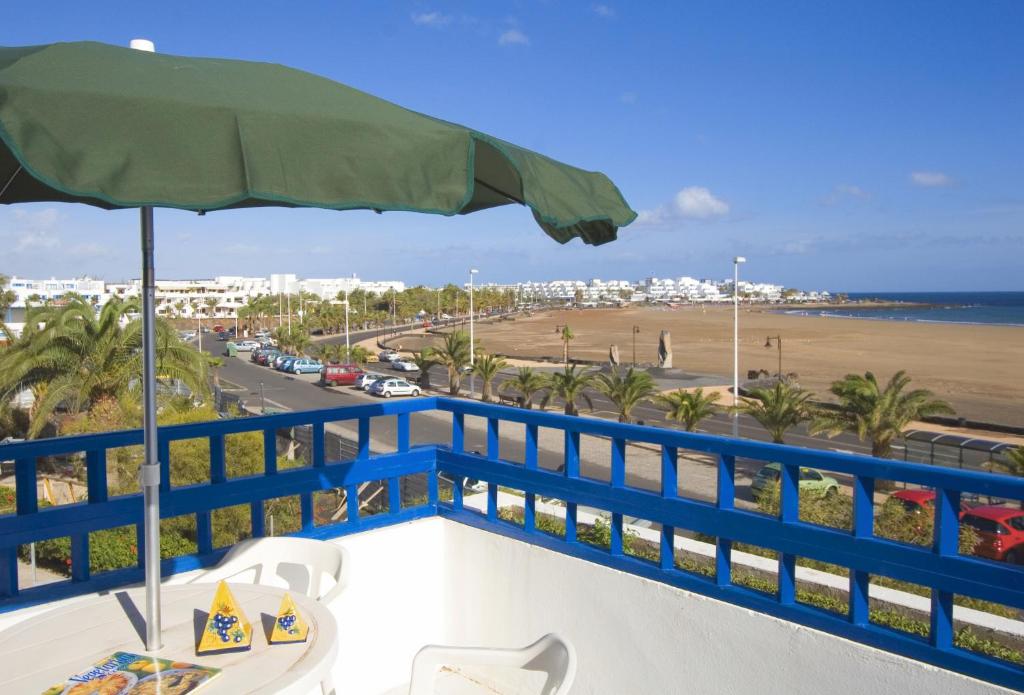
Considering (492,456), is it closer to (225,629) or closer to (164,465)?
(164,465)

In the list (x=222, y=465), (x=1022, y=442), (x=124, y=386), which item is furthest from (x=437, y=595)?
(x=1022, y=442)

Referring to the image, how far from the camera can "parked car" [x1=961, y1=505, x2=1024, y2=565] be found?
11352 millimetres

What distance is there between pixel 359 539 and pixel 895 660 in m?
2.32

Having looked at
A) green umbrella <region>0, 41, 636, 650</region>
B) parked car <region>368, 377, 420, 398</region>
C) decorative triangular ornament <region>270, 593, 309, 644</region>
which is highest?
green umbrella <region>0, 41, 636, 650</region>

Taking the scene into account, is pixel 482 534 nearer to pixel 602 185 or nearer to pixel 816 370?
pixel 602 185

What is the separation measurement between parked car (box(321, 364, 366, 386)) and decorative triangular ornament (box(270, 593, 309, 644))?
40444 millimetres

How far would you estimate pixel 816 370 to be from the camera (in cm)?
4712

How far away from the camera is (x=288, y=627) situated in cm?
216

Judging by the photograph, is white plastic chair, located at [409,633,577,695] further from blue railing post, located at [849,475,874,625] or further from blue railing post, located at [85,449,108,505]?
blue railing post, located at [85,449,108,505]

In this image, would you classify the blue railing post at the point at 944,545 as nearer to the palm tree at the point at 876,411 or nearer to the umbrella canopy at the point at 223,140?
the umbrella canopy at the point at 223,140

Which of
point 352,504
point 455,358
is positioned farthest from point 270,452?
point 455,358

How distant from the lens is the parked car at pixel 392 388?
37.0 metres

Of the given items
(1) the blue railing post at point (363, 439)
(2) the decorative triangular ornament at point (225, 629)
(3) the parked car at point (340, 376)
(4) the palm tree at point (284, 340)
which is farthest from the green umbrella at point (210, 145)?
(4) the palm tree at point (284, 340)

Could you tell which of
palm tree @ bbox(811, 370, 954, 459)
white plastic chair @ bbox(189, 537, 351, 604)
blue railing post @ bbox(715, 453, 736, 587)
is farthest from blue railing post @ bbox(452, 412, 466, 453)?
palm tree @ bbox(811, 370, 954, 459)
